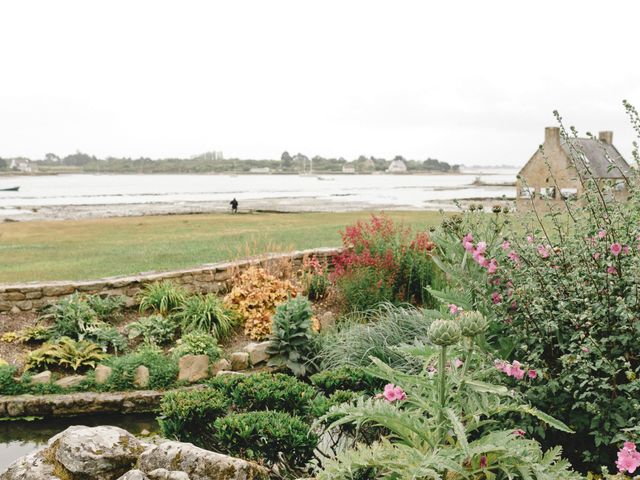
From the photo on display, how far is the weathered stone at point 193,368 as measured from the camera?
676 centimetres

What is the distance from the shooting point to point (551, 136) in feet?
110

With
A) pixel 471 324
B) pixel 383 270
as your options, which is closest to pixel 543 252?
pixel 471 324

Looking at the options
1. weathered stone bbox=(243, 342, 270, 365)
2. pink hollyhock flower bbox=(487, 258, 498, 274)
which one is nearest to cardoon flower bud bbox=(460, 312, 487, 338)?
pink hollyhock flower bbox=(487, 258, 498, 274)

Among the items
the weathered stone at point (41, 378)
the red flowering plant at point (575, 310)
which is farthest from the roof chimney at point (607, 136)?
the weathered stone at point (41, 378)

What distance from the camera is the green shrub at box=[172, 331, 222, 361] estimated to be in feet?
23.2

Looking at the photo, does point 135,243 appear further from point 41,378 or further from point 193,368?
point 193,368

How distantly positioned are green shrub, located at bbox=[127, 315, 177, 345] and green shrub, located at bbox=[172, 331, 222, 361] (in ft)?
1.33

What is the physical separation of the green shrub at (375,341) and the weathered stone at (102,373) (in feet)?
7.48

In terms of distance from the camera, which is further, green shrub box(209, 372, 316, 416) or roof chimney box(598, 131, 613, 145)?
roof chimney box(598, 131, 613, 145)

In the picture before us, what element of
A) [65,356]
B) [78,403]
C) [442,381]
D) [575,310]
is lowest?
[78,403]

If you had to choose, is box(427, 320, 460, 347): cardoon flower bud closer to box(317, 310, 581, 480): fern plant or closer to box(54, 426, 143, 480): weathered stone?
box(317, 310, 581, 480): fern plant

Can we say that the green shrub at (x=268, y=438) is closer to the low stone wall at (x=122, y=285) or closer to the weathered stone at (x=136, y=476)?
the weathered stone at (x=136, y=476)

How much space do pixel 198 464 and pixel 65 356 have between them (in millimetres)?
4002

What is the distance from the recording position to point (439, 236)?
4.26 meters
